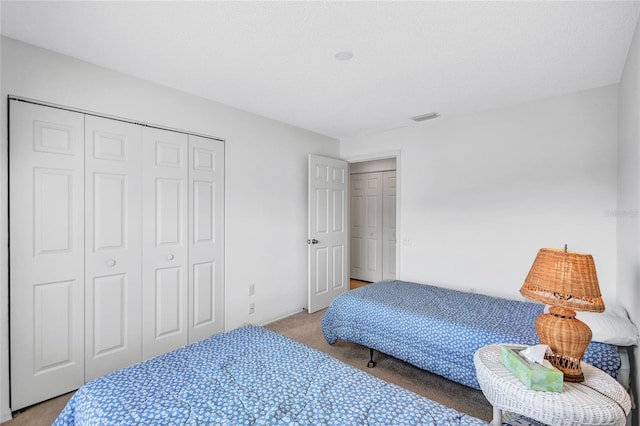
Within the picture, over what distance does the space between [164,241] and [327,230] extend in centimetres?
200

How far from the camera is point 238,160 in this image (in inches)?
119

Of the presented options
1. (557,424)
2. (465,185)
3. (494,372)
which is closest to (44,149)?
(494,372)

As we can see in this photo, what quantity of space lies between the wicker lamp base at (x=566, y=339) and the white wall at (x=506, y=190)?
5.18ft

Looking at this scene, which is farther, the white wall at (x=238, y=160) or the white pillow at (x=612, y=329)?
the white wall at (x=238, y=160)

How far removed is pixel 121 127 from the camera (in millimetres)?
2271

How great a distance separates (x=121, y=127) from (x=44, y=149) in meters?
0.50

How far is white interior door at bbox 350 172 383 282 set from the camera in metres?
5.12

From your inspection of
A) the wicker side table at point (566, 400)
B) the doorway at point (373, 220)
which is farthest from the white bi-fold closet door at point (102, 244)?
the doorway at point (373, 220)

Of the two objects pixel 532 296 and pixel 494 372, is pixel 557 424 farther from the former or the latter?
pixel 532 296

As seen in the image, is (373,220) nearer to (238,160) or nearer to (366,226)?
(366,226)

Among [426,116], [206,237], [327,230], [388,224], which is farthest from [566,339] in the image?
[388,224]

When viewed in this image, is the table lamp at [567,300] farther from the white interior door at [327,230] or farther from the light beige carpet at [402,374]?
the white interior door at [327,230]

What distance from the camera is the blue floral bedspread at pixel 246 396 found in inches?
41.8

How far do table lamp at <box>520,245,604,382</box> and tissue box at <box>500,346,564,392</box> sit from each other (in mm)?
136
